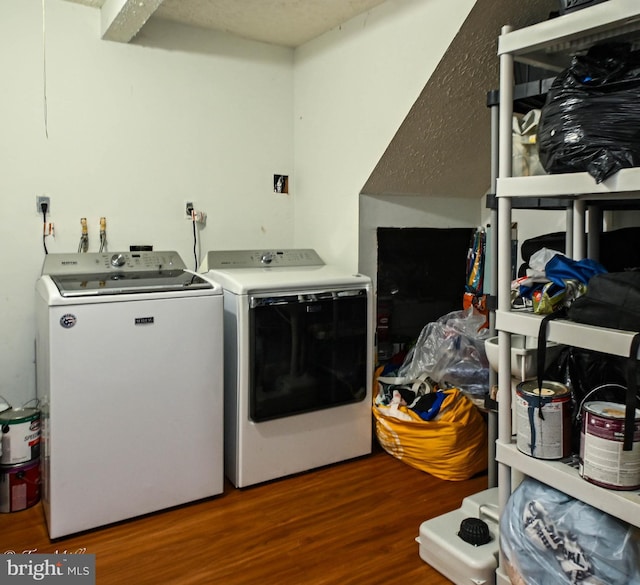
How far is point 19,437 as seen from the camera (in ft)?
7.72

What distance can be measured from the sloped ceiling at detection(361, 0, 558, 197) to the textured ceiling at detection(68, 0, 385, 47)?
0.56m

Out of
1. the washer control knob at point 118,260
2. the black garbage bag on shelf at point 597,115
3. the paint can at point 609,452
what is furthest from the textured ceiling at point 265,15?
the paint can at point 609,452

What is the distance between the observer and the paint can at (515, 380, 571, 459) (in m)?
1.57

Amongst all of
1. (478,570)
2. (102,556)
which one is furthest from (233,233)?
(478,570)

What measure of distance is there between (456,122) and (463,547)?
183 centimetres

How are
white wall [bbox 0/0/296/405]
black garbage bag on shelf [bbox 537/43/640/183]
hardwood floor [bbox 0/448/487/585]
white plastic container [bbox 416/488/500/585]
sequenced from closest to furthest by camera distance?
black garbage bag on shelf [bbox 537/43/640/183]
white plastic container [bbox 416/488/500/585]
hardwood floor [bbox 0/448/487/585]
white wall [bbox 0/0/296/405]

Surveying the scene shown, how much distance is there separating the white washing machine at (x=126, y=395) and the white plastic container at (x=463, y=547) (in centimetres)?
96

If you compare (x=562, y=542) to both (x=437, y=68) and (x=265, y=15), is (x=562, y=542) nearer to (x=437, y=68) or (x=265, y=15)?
(x=437, y=68)

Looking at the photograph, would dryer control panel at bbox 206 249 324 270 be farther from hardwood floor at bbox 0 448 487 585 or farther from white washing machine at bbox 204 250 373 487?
hardwood floor at bbox 0 448 487 585

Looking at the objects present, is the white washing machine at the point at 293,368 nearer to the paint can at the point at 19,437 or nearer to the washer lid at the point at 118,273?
the washer lid at the point at 118,273

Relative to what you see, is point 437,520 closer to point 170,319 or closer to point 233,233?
point 170,319

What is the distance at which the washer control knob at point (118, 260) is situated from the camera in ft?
8.60

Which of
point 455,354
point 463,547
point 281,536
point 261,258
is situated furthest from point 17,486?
point 455,354

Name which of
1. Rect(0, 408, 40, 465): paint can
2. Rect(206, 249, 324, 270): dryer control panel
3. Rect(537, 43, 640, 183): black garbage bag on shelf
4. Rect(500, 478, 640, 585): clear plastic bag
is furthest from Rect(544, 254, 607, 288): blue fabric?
Rect(0, 408, 40, 465): paint can
